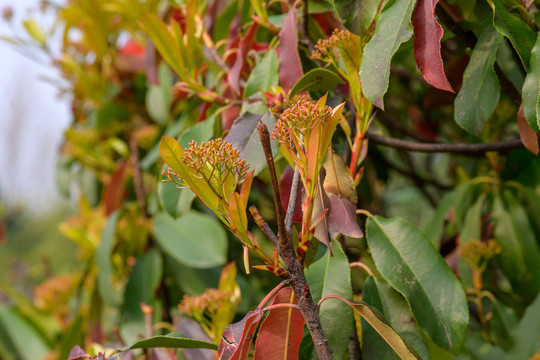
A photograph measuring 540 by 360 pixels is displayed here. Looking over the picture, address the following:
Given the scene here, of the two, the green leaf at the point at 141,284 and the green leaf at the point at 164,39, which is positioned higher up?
the green leaf at the point at 164,39

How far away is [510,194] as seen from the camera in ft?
3.26

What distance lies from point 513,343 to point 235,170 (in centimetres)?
58

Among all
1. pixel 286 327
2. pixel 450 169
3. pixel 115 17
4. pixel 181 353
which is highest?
pixel 115 17

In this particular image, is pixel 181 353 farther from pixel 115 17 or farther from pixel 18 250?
pixel 18 250

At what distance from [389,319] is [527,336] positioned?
332mm

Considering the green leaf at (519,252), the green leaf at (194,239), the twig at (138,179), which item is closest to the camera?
the green leaf at (519,252)

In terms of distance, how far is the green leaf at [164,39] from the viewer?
72 cm

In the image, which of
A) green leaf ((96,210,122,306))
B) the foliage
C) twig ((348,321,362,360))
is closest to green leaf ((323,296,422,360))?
the foliage

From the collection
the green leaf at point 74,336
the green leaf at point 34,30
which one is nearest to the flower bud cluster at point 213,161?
the green leaf at point 74,336

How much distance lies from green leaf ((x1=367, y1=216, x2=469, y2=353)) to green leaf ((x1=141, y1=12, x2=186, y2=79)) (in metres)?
0.37

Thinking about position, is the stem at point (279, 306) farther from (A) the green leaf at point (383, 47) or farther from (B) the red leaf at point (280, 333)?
(A) the green leaf at point (383, 47)

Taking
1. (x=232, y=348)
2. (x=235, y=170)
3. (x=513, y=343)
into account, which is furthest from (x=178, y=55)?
(x=513, y=343)

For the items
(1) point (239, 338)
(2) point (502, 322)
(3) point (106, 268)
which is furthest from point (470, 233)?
(3) point (106, 268)

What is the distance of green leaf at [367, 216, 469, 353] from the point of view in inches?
20.5
